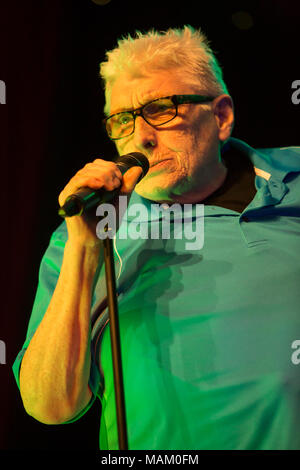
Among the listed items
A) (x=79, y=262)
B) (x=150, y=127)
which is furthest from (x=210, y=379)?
(x=150, y=127)

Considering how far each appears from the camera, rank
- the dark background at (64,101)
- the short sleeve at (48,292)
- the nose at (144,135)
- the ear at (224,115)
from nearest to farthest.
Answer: the short sleeve at (48,292) → the nose at (144,135) → the ear at (224,115) → the dark background at (64,101)

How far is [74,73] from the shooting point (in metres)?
2.03

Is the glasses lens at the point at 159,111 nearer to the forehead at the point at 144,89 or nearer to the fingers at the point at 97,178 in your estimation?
the forehead at the point at 144,89

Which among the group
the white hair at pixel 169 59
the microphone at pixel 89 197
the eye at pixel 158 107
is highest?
the white hair at pixel 169 59

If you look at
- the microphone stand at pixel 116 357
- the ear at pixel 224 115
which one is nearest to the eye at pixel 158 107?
the ear at pixel 224 115

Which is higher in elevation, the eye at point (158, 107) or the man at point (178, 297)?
the eye at point (158, 107)

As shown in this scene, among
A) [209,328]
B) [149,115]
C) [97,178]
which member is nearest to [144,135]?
[149,115]

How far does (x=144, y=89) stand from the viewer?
4.80ft

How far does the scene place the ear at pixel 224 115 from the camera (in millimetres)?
1631

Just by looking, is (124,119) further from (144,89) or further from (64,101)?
(64,101)

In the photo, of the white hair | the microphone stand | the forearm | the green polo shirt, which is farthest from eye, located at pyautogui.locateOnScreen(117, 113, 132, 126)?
the microphone stand

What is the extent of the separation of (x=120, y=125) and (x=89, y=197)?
653 mm

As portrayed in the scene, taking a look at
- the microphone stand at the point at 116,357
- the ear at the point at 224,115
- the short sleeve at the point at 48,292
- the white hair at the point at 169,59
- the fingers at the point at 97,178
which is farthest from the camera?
the ear at the point at 224,115
